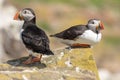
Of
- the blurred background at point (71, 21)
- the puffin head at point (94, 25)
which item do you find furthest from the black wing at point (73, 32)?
the blurred background at point (71, 21)

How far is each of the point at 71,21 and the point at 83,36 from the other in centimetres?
1985

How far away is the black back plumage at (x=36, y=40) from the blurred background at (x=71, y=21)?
688cm

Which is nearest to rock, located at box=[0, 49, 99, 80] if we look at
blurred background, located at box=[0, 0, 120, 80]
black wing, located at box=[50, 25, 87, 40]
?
black wing, located at box=[50, 25, 87, 40]

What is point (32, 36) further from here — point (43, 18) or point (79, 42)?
point (43, 18)

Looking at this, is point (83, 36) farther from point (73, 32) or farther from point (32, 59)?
point (32, 59)

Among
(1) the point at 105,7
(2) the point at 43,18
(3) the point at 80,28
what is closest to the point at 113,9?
(1) the point at 105,7

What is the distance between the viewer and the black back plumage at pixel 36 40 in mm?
13922

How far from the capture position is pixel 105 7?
40312 mm

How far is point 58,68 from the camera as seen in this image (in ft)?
44.9

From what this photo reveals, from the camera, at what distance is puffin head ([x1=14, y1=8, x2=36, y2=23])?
48.2ft

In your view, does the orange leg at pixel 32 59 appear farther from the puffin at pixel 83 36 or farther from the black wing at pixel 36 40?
the puffin at pixel 83 36

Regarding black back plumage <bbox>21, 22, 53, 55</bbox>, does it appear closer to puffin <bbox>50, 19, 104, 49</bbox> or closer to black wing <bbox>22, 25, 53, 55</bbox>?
black wing <bbox>22, 25, 53, 55</bbox>

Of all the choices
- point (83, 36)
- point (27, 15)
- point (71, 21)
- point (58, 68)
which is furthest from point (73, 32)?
point (71, 21)

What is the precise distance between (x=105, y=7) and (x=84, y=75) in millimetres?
26955
